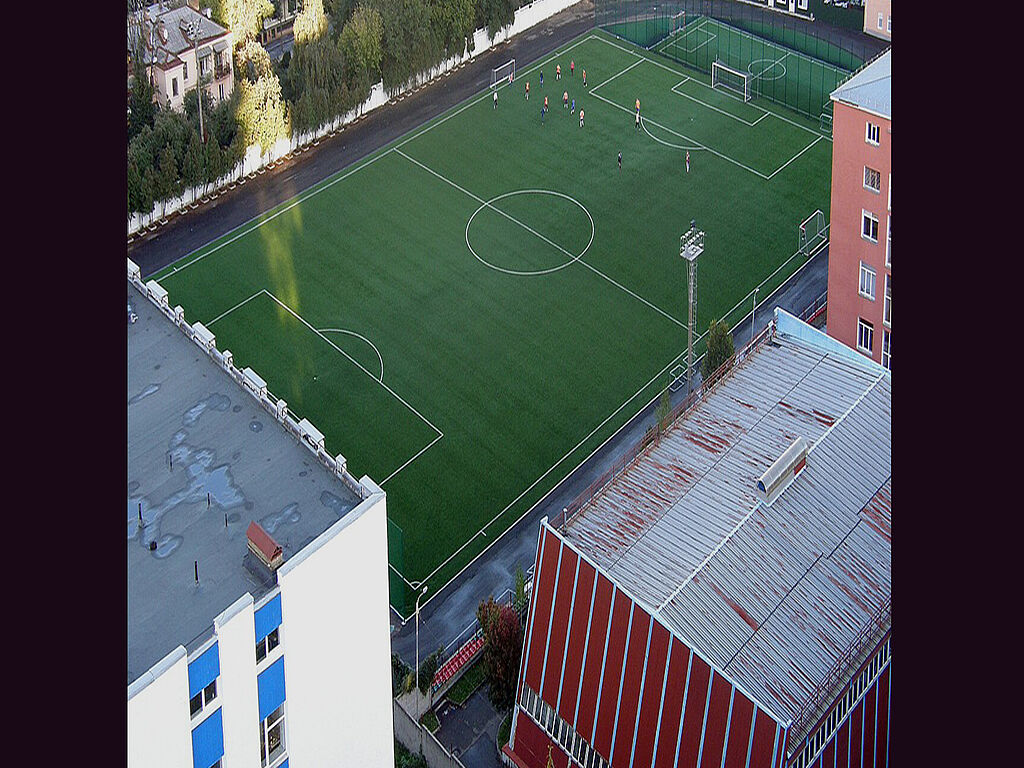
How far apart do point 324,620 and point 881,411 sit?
27.8m

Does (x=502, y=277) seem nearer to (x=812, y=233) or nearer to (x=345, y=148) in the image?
(x=345, y=148)

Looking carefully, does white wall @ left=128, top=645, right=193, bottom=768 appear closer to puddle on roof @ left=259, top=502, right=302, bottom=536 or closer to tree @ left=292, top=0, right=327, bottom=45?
puddle on roof @ left=259, top=502, right=302, bottom=536

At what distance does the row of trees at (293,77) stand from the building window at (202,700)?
57747mm

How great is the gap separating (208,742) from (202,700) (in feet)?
4.46

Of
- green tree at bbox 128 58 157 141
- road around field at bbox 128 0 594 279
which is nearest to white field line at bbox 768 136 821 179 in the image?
road around field at bbox 128 0 594 279

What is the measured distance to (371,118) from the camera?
4156 inches

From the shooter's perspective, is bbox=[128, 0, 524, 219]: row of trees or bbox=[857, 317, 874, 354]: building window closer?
bbox=[857, 317, 874, 354]: building window

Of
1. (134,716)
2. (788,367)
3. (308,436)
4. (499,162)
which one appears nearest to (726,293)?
(499,162)

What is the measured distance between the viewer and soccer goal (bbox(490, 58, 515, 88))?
4294 inches

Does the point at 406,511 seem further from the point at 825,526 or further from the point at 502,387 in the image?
the point at 825,526

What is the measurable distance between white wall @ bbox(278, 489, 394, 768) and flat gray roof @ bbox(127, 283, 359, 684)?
111 centimetres

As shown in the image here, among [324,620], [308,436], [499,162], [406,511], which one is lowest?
[406,511]

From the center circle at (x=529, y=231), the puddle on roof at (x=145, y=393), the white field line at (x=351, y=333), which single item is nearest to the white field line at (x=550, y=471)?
the center circle at (x=529, y=231)

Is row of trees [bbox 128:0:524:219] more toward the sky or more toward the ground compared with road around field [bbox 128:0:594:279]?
more toward the sky
